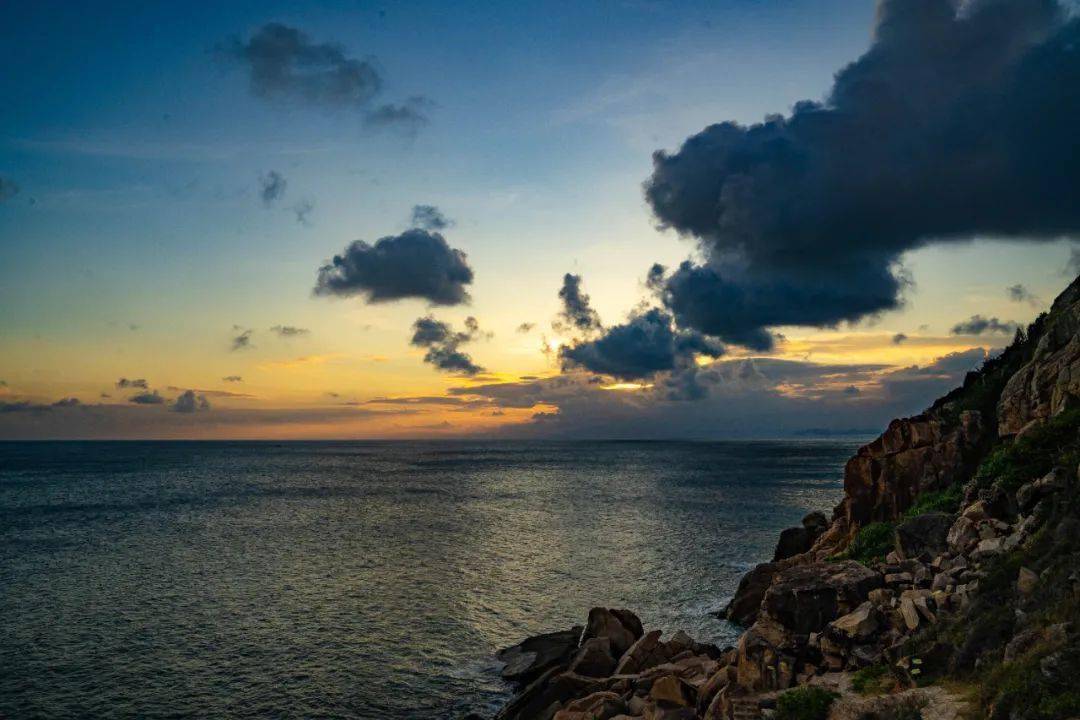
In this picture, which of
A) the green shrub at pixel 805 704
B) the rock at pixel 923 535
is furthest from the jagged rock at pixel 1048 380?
the green shrub at pixel 805 704

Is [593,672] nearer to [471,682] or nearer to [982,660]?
[471,682]

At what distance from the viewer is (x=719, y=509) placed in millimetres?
101500

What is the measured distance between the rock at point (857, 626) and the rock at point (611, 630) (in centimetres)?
1515

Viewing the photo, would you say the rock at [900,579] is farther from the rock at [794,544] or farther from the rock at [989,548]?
the rock at [794,544]

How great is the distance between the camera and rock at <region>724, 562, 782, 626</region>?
44.2m

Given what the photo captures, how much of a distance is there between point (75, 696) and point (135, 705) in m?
3.85

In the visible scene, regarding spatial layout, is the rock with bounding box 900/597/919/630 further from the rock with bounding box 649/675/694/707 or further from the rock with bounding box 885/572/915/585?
the rock with bounding box 649/675/694/707

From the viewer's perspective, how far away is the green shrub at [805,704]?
61.3 feet

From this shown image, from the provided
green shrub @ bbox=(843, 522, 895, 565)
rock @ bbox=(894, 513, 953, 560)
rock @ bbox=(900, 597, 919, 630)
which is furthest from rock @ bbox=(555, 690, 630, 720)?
green shrub @ bbox=(843, 522, 895, 565)

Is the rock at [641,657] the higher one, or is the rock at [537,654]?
the rock at [641,657]

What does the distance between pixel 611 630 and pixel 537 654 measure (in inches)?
194

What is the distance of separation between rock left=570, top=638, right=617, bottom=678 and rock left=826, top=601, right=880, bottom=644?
1370 cm

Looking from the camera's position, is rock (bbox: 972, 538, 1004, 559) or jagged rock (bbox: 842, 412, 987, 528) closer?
rock (bbox: 972, 538, 1004, 559)

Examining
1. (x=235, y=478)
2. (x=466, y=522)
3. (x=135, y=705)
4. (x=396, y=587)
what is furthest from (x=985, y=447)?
(x=235, y=478)
